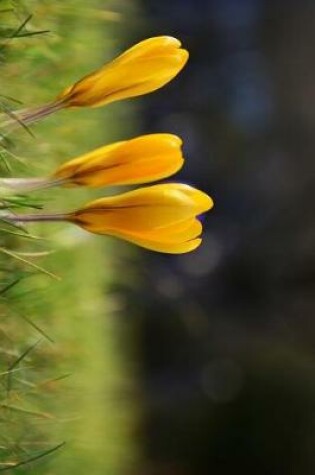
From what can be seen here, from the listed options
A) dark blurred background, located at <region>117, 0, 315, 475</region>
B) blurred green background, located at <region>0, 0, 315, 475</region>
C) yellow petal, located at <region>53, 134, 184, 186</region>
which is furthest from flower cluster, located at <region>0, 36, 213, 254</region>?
dark blurred background, located at <region>117, 0, 315, 475</region>

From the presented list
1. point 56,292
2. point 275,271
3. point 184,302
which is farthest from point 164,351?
point 56,292

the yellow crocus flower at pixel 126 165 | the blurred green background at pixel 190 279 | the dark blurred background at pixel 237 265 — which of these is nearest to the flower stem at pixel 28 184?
the yellow crocus flower at pixel 126 165

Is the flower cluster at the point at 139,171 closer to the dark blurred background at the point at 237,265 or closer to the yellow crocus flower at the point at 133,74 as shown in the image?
the yellow crocus flower at the point at 133,74

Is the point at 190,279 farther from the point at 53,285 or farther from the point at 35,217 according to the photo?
the point at 35,217

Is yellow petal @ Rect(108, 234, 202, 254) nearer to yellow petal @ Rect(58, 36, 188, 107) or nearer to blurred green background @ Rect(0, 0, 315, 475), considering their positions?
yellow petal @ Rect(58, 36, 188, 107)

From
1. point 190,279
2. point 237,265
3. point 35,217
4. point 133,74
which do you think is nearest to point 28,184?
point 35,217

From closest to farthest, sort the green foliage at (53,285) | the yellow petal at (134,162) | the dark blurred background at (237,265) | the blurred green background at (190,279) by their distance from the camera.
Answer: the yellow petal at (134,162), the green foliage at (53,285), the blurred green background at (190,279), the dark blurred background at (237,265)
